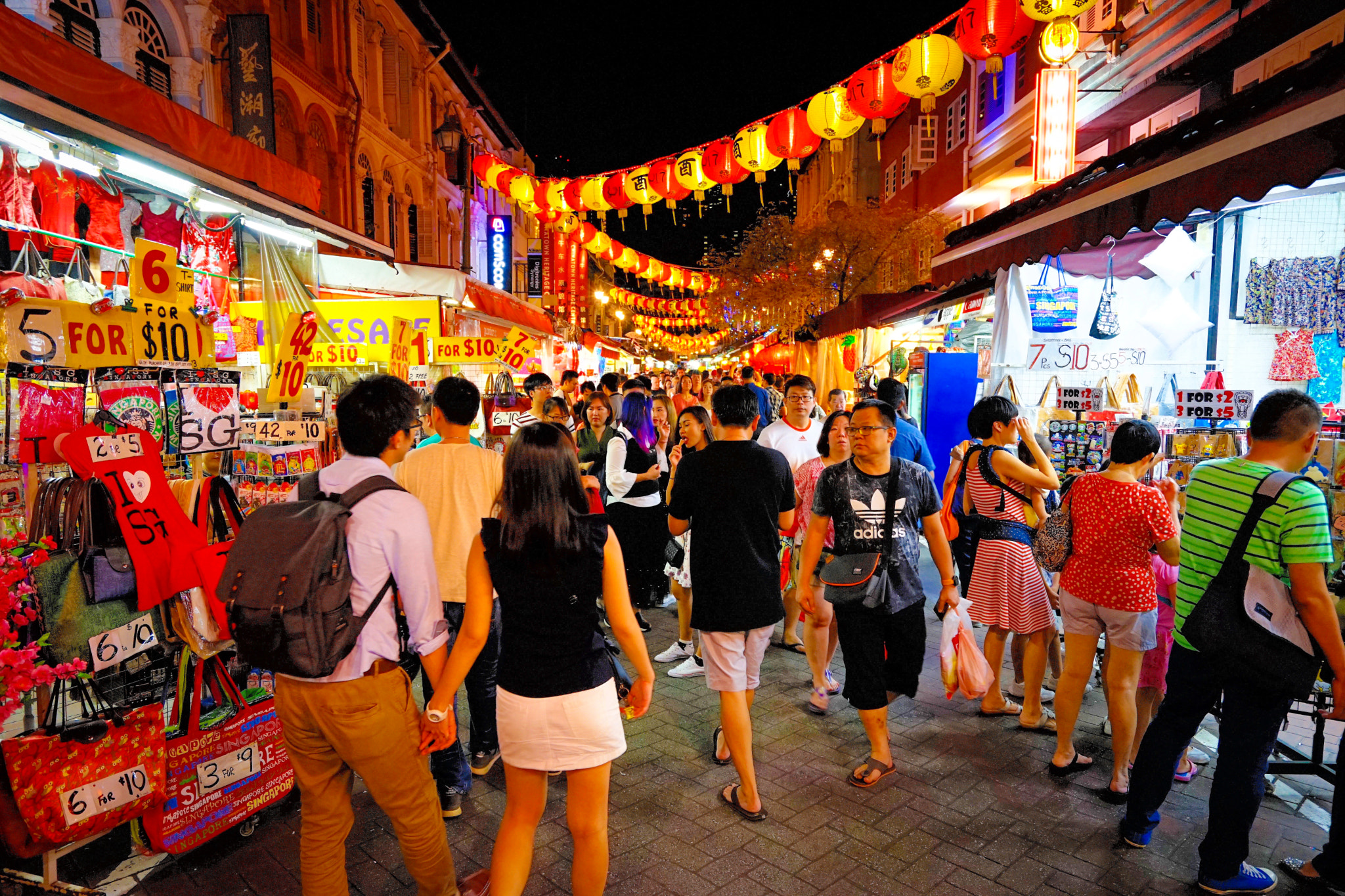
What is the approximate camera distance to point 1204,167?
3.97m

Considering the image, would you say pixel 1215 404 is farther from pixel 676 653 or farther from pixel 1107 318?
pixel 676 653

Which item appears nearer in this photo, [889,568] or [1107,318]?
[889,568]

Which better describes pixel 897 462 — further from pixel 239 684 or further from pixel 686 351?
pixel 686 351

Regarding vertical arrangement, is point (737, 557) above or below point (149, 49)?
below

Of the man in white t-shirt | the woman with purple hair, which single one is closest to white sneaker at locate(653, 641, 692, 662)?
the woman with purple hair

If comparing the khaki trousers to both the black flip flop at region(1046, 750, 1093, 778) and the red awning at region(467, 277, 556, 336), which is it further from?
the red awning at region(467, 277, 556, 336)

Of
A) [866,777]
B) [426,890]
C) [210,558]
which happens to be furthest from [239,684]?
[866,777]

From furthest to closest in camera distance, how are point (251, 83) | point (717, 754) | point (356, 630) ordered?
point (251, 83), point (717, 754), point (356, 630)

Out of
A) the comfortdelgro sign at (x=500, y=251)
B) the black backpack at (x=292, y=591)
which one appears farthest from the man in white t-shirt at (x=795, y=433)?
the comfortdelgro sign at (x=500, y=251)

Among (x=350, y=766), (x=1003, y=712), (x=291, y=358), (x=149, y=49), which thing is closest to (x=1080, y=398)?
(x=1003, y=712)

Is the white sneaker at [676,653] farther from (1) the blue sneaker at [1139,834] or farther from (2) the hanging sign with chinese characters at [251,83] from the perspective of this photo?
(2) the hanging sign with chinese characters at [251,83]

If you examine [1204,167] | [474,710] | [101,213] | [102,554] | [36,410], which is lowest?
[474,710]

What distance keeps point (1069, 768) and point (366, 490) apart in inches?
162

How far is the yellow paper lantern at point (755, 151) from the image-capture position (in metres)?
9.35
